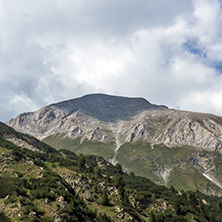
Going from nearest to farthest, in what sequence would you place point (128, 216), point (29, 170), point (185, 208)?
point (128, 216) < point (29, 170) < point (185, 208)

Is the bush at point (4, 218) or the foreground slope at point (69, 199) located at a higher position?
the foreground slope at point (69, 199)

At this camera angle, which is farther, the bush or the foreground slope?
the foreground slope

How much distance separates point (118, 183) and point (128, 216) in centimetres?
4009

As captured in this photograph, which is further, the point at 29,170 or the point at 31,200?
the point at 29,170

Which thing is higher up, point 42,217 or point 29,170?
point 29,170

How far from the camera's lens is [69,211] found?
6328 centimetres

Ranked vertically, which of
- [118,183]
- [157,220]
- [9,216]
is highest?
[118,183]

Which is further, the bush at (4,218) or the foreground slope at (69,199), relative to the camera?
the foreground slope at (69,199)

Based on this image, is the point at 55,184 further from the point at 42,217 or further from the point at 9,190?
the point at 42,217

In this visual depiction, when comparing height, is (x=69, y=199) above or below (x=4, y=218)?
above

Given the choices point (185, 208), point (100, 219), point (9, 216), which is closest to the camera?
point (9, 216)

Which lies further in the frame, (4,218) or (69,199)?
(69,199)

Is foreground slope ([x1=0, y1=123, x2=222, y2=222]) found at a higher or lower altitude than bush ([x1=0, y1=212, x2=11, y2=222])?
higher

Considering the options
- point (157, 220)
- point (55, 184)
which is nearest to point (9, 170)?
point (55, 184)
